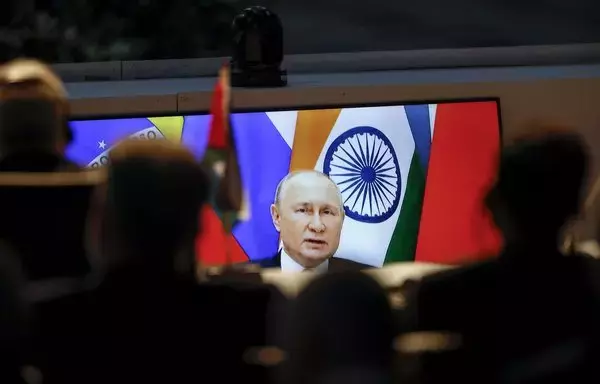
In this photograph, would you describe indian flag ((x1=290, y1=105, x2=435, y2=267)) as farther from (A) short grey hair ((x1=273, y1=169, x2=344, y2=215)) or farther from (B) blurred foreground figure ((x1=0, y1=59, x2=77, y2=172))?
(B) blurred foreground figure ((x1=0, y1=59, x2=77, y2=172))

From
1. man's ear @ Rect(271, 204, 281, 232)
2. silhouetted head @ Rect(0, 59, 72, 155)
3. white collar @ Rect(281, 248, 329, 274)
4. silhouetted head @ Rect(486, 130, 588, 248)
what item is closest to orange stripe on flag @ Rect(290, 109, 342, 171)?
man's ear @ Rect(271, 204, 281, 232)

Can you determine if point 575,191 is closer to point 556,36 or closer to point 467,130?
point 467,130

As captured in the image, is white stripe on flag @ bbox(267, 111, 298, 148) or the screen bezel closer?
the screen bezel

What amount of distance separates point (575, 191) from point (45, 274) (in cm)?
97

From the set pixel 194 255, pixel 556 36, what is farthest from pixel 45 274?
pixel 556 36

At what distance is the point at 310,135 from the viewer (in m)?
3.06

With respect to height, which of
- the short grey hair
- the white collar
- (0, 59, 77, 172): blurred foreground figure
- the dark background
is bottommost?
the white collar

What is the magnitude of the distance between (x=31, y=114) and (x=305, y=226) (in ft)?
4.06

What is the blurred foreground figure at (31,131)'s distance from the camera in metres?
1.91

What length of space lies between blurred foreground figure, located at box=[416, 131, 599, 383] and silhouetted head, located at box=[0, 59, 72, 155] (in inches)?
34.8

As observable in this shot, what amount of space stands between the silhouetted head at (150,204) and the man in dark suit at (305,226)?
1.49m

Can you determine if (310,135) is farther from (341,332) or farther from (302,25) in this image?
(341,332)

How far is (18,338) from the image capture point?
1.51 metres

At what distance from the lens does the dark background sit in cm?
388
